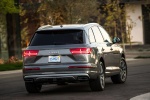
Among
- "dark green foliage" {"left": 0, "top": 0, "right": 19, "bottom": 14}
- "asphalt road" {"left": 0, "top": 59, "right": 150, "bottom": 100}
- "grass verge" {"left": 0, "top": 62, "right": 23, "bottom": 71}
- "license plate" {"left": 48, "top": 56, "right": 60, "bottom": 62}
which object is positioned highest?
"dark green foliage" {"left": 0, "top": 0, "right": 19, "bottom": 14}

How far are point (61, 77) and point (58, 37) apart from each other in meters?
1.14

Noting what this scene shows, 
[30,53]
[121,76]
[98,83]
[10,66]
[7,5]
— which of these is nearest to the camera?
[30,53]

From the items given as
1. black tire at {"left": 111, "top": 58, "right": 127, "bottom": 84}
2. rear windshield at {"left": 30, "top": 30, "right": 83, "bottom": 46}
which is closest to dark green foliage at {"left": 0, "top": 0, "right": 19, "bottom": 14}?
black tire at {"left": 111, "top": 58, "right": 127, "bottom": 84}

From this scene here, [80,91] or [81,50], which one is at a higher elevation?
[81,50]

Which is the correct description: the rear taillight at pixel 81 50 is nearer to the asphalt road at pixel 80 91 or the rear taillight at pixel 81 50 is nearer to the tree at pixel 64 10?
the asphalt road at pixel 80 91

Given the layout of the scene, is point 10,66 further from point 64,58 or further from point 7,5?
point 64,58

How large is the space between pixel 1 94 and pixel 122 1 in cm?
3408

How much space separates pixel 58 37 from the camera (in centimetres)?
1473

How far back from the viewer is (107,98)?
1317 centimetres

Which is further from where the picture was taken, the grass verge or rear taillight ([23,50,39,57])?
the grass verge

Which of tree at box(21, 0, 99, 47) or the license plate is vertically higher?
tree at box(21, 0, 99, 47)

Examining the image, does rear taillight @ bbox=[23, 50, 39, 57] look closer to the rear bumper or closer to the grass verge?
the rear bumper

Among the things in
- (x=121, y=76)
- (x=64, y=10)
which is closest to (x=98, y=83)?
(x=121, y=76)

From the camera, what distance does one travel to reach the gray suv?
1416 centimetres
